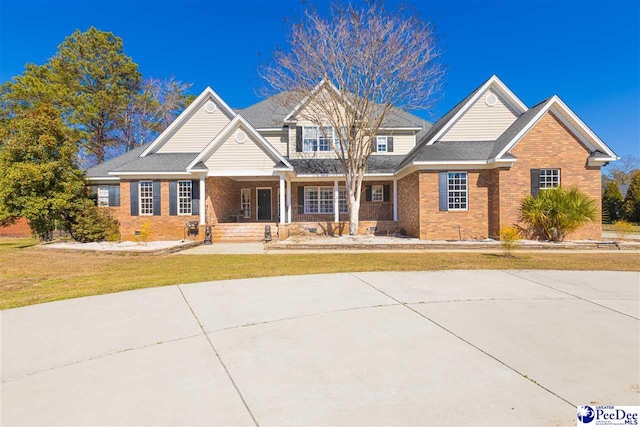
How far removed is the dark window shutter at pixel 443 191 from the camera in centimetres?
1561

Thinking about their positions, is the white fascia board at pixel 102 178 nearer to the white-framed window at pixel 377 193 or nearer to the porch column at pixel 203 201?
the porch column at pixel 203 201

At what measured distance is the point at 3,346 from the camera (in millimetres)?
3986

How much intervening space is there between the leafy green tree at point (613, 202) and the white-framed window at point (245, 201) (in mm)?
29336

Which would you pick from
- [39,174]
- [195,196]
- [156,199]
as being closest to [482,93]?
[195,196]

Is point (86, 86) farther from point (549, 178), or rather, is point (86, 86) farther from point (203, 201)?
point (549, 178)

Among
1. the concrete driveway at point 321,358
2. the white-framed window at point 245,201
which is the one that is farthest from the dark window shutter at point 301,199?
the concrete driveway at point 321,358

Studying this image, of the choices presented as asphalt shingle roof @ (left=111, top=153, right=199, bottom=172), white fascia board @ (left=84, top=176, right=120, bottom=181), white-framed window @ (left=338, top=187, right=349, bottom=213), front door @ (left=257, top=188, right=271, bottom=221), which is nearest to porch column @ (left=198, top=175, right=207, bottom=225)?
asphalt shingle roof @ (left=111, top=153, right=199, bottom=172)

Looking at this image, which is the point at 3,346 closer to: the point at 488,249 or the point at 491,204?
the point at 488,249

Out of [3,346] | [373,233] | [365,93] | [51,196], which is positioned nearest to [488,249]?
[373,233]

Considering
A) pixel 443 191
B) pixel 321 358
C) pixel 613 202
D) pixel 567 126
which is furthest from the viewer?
pixel 613 202

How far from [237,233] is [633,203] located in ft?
99.4

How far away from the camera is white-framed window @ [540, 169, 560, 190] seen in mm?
15219

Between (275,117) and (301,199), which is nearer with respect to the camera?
(301,199)

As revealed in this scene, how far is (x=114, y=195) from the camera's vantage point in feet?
63.1
